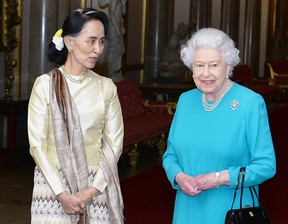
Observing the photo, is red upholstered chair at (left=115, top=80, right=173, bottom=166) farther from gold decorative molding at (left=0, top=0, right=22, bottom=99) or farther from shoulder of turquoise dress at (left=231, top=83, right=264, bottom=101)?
shoulder of turquoise dress at (left=231, top=83, right=264, bottom=101)

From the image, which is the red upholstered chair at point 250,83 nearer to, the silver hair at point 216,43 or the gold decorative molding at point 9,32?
the gold decorative molding at point 9,32

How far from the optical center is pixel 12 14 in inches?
405

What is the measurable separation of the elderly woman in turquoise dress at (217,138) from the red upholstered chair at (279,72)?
1775 centimetres

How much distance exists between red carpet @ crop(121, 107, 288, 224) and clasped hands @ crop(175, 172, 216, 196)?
3273 mm

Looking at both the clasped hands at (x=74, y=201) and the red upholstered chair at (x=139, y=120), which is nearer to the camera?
the clasped hands at (x=74, y=201)

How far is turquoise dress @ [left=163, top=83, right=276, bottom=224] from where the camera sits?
133 inches

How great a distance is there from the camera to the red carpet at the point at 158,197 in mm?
6922

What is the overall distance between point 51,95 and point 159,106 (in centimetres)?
801

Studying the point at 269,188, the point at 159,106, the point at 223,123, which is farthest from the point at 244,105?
the point at 159,106

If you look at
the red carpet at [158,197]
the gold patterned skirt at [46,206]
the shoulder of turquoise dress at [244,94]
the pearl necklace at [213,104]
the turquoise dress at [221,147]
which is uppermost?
the shoulder of turquoise dress at [244,94]

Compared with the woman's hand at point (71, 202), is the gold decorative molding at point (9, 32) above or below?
above

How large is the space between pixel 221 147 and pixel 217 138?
0.15ft

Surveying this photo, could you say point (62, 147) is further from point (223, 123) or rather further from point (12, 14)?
point (12, 14)

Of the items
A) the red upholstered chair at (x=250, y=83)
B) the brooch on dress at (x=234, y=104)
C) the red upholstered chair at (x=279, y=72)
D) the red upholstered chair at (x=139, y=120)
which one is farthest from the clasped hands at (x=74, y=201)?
the red upholstered chair at (x=279, y=72)
